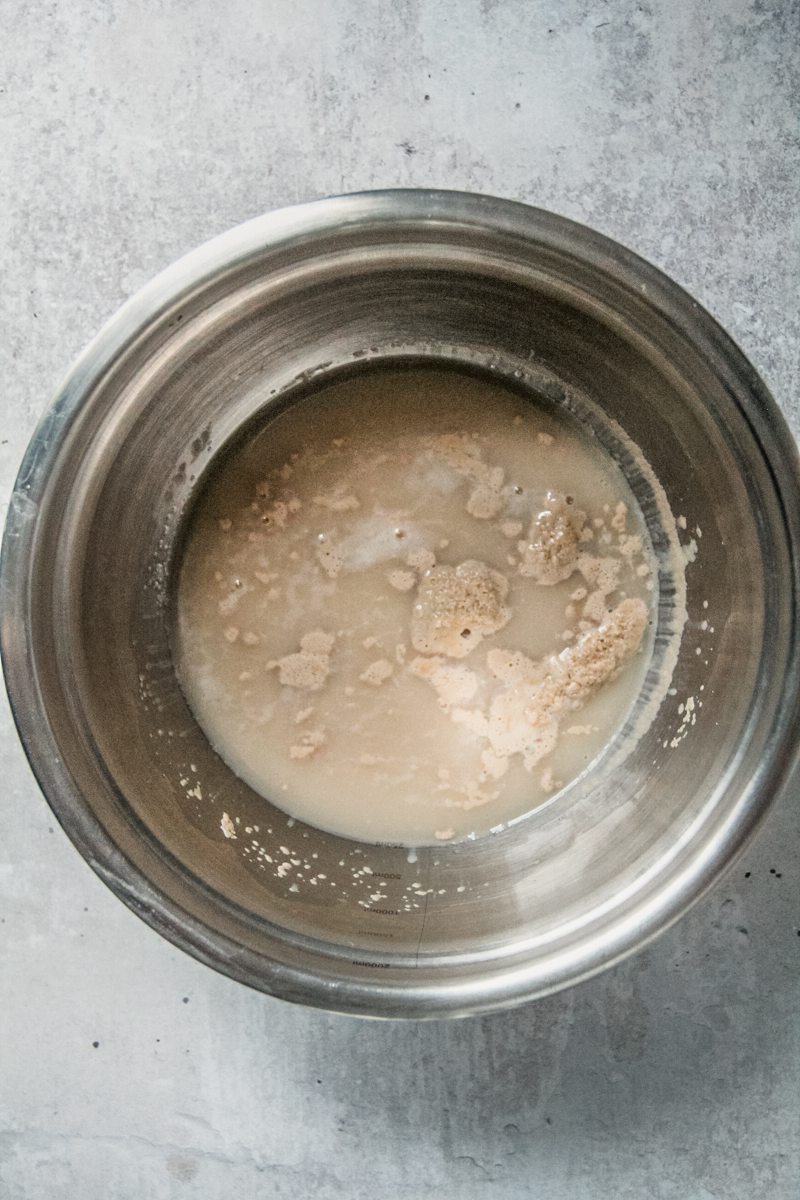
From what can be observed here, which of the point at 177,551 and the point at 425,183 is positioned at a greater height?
the point at 425,183

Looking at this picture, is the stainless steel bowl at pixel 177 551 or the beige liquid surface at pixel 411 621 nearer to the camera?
the stainless steel bowl at pixel 177 551

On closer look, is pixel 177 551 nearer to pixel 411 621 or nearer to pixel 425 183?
pixel 411 621

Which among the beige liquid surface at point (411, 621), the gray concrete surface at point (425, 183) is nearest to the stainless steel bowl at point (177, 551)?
the beige liquid surface at point (411, 621)

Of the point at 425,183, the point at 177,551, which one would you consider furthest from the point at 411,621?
the point at 425,183

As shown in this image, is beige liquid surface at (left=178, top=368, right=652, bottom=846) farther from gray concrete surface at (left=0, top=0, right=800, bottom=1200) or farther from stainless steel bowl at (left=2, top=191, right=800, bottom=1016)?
gray concrete surface at (left=0, top=0, right=800, bottom=1200)

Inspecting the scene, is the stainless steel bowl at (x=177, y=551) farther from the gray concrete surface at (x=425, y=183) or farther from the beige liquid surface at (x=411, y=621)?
the gray concrete surface at (x=425, y=183)
